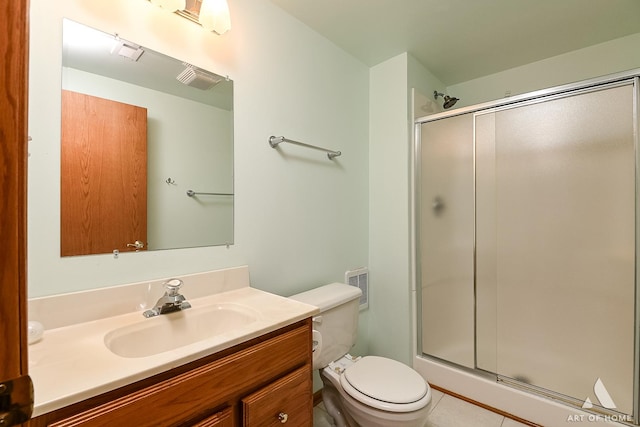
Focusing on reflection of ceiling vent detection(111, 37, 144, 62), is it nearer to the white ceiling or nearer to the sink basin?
the white ceiling

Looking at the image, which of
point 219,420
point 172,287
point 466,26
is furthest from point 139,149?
point 466,26

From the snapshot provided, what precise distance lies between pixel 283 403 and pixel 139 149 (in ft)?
3.49

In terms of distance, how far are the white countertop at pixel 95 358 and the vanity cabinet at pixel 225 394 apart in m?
0.03

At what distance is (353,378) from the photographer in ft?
4.47

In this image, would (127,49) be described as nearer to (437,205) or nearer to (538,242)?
(437,205)

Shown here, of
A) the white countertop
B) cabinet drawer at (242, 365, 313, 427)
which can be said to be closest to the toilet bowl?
cabinet drawer at (242, 365, 313, 427)

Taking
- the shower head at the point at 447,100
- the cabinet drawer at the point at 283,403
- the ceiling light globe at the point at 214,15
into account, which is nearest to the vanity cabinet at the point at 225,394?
the cabinet drawer at the point at 283,403

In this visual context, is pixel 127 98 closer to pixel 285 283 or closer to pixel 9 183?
pixel 9 183

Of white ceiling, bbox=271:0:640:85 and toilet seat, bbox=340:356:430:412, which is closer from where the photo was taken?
toilet seat, bbox=340:356:430:412

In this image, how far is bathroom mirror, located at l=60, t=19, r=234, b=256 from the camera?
3.13 ft

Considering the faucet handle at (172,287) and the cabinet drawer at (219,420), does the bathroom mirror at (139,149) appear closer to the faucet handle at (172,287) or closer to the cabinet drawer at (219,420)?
the faucet handle at (172,287)

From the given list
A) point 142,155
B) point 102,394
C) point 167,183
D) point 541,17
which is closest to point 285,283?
point 167,183

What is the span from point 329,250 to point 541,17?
6.18 feet

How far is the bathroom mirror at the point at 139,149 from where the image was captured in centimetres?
95
